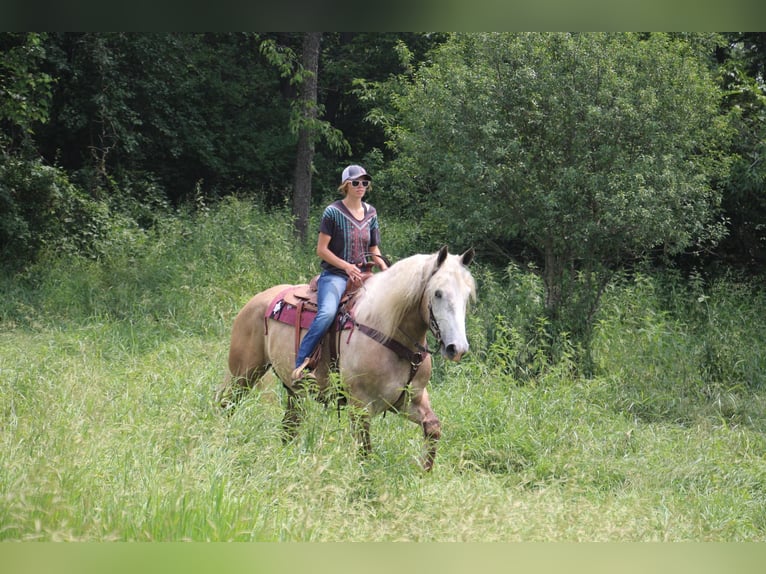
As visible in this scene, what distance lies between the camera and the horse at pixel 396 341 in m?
4.70

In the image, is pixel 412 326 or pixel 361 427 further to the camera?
pixel 412 326

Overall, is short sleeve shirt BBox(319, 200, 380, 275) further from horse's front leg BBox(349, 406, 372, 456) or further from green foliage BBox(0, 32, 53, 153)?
green foliage BBox(0, 32, 53, 153)

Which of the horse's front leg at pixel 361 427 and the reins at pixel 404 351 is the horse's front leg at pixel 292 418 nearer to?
the horse's front leg at pixel 361 427

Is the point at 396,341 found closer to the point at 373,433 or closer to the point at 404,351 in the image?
the point at 404,351

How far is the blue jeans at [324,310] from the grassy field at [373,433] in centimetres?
51

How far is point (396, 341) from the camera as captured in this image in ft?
16.9

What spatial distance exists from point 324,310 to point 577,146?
531 centimetres

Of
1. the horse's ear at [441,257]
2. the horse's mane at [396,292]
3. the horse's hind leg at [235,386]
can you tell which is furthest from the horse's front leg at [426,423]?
the horse's hind leg at [235,386]

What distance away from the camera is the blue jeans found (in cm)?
547

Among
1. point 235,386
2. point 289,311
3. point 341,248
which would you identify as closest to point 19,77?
point 235,386

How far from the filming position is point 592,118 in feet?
30.3

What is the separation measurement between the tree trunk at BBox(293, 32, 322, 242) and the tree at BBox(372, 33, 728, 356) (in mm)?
4706
